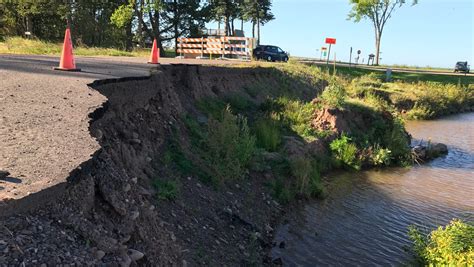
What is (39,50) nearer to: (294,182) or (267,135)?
(267,135)

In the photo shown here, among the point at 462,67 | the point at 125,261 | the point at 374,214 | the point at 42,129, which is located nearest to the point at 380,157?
the point at 374,214

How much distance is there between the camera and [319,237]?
8227 mm

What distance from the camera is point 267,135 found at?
1188 centimetres

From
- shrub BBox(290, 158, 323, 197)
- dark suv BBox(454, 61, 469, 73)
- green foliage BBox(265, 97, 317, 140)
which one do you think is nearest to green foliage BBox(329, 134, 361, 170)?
green foliage BBox(265, 97, 317, 140)

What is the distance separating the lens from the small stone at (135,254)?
11.8 ft

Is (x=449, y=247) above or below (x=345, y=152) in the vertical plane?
above

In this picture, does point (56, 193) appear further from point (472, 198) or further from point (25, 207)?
point (472, 198)

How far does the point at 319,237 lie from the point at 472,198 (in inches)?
231

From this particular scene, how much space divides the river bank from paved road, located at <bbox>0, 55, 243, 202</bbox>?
0.19 m

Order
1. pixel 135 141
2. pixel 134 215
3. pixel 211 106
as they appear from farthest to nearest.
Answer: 1. pixel 211 106
2. pixel 135 141
3. pixel 134 215

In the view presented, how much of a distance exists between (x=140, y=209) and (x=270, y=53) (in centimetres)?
2796

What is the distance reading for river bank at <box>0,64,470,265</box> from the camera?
3.33 metres

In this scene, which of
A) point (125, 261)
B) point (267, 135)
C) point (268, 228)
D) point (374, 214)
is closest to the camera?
point (125, 261)

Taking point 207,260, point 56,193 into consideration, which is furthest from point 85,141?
point 207,260
